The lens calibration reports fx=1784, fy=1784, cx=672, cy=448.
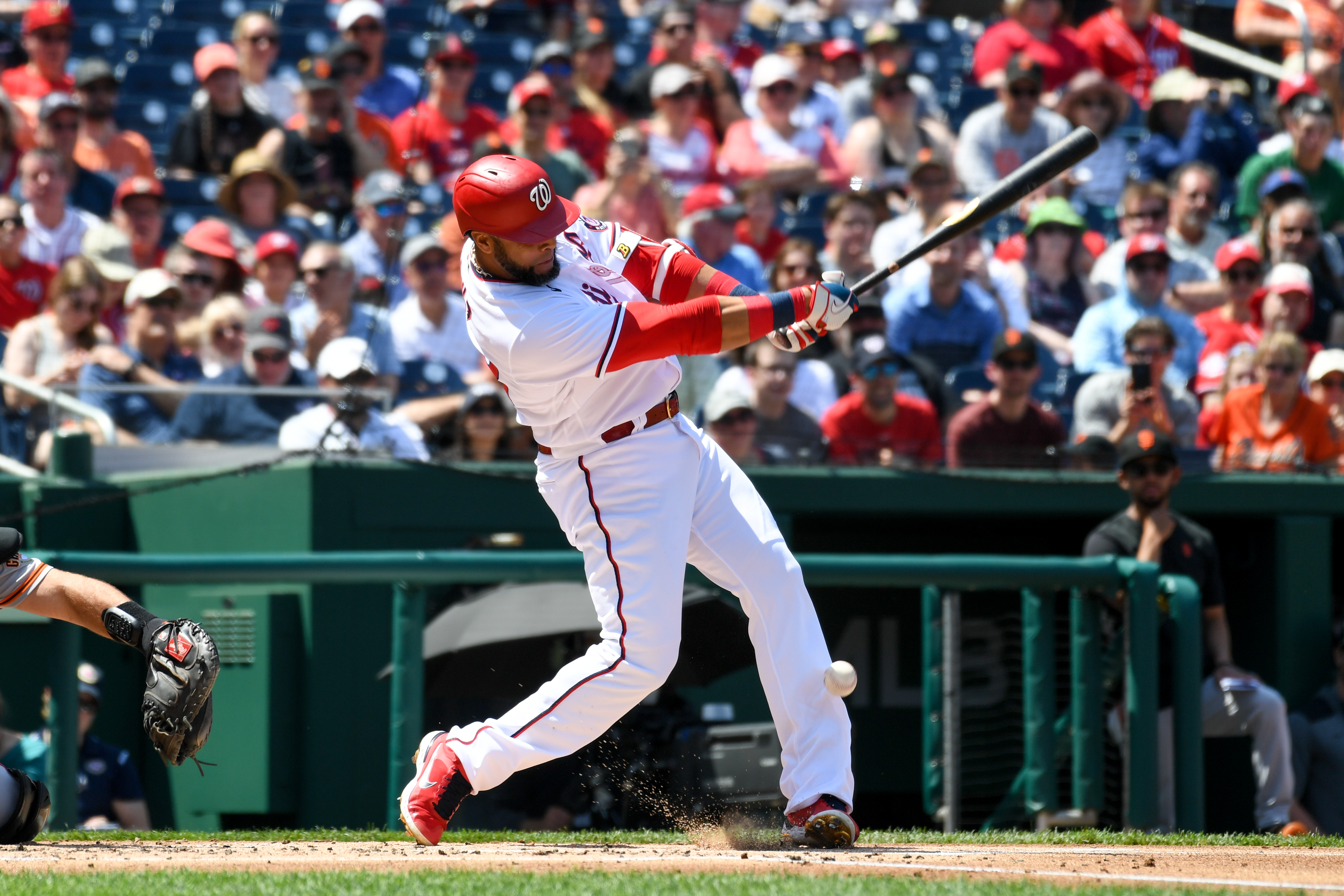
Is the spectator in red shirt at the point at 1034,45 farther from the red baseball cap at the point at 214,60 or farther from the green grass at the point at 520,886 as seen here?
the green grass at the point at 520,886

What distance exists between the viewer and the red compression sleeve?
12.4 ft

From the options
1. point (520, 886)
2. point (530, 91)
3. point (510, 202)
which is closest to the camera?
point (520, 886)

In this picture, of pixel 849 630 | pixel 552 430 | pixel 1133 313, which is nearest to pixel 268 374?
pixel 849 630

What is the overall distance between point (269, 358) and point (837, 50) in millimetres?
5062

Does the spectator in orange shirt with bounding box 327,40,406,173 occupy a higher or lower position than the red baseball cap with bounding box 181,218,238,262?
higher

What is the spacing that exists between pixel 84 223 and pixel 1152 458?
509cm

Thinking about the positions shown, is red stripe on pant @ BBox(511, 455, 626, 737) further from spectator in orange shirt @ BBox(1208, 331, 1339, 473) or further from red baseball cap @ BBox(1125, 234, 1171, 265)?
red baseball cap @ BBox(1125, 234, 1171, 265)

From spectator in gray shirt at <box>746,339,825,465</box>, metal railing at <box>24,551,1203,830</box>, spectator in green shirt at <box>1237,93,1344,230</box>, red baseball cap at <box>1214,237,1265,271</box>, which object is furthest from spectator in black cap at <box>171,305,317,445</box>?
spectator in green shirt at <box>1237,93,1344,230</box>

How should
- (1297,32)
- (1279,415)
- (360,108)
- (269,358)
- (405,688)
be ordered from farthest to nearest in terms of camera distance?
(1297,32) → (360,108) → (1279,415) → (269,358) → (405,688)

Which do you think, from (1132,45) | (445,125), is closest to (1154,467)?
(445,125)

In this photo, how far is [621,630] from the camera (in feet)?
12.9

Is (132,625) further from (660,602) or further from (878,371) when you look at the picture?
(878,371)

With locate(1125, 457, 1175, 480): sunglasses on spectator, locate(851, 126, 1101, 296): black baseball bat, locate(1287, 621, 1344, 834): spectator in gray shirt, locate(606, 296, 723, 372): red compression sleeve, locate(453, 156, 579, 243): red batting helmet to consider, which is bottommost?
locate(1287, 621, 1344, 834): spectator in gray shirt

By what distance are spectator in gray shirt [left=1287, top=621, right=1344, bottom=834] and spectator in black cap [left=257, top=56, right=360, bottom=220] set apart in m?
5.45
